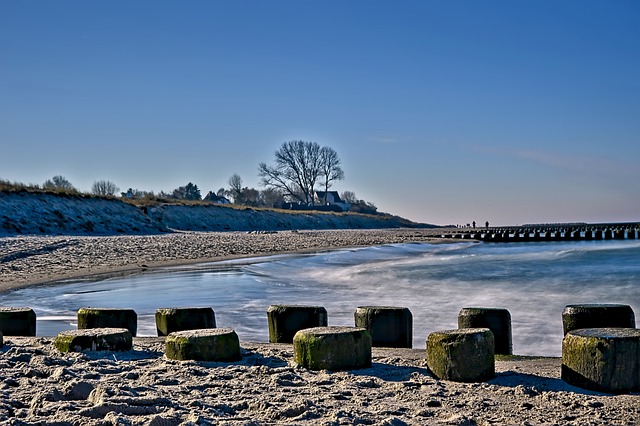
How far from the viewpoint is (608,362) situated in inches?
162

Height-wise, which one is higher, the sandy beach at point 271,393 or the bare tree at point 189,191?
the bare tree at point 189,191

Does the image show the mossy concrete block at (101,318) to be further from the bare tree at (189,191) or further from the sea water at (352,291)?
the bare tree at (189,191)

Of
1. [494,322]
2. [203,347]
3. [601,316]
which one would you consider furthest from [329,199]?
[203,347]

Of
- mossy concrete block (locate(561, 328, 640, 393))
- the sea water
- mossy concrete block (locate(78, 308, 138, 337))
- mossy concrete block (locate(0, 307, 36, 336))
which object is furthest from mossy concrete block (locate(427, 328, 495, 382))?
mossy concrete block (locate(0, 307, 36, 336))

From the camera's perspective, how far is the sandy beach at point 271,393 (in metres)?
3.61

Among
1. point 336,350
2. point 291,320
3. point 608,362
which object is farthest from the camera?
point 291,320

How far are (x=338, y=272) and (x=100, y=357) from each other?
43.0 feet

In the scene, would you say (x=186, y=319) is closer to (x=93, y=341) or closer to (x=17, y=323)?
(x=93, y=341)

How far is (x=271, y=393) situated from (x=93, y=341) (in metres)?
1.82

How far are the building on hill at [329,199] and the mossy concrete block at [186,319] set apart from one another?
79.1 metres

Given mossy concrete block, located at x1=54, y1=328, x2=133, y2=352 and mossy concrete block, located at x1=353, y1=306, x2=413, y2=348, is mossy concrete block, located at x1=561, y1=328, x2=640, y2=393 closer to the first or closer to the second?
mossy concrete block, located at x1=353, y1=306, x2=413, y2=348

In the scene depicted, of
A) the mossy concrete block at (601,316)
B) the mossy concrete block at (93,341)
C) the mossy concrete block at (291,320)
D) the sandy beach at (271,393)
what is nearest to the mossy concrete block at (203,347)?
the sandy beach at (271,393)

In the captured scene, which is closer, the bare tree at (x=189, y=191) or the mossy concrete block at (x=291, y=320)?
the mossy concrete block at (x=291, y=320)

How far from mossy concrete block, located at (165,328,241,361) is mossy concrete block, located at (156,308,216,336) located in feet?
3.64
